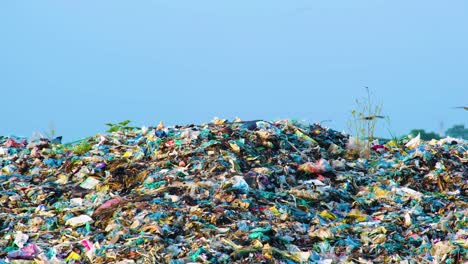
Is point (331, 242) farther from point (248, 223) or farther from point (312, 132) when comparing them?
point (312, 132)

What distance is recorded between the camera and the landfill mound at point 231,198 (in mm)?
4738

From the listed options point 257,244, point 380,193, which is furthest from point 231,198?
point 380,193

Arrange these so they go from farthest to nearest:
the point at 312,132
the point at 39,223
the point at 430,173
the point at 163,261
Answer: the point at 312,132, the point at 430,173, the point at 39,223, the point at 163,261

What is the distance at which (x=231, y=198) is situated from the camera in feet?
17.3

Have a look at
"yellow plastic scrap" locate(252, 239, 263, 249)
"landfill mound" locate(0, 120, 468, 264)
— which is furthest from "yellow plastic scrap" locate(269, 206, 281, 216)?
"yellow plastic scrap" locate(252, 239, 263, 249)

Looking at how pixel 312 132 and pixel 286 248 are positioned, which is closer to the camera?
pixel 286 248

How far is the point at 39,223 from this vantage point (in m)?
5.26

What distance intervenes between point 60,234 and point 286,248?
5.27ft

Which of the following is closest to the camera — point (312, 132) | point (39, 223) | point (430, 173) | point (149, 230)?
point (149, 230)

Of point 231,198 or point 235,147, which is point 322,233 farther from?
point 235,147

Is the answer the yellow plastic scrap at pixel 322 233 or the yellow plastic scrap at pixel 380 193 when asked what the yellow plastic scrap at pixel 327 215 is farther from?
the yellow plastic scrap at pixel 380 193

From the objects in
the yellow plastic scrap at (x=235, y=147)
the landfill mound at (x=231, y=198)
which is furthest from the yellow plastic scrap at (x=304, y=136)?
the yellow plastic scrap at (x=235, y=147)

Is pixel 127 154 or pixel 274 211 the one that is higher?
pixel 127 154

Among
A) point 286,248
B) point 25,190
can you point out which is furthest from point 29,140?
point 286,248
